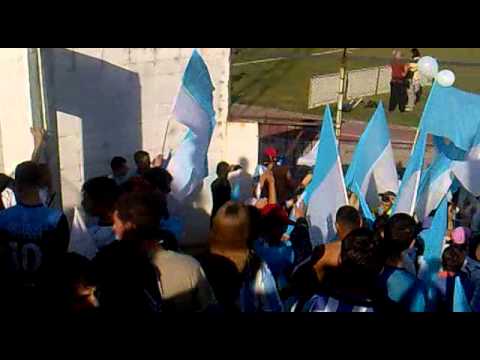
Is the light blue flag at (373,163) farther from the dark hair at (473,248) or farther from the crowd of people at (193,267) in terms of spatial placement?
the crowd of people at (193,267)

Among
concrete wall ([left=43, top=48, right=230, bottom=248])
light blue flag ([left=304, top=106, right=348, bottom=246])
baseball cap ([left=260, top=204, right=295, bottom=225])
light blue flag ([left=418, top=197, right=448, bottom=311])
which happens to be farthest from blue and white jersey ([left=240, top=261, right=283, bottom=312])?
concrete wall ([left=43, top=48, right=230, bottom=248])

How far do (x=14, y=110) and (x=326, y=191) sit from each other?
9.18 feet

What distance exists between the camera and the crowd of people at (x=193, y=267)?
2783mm

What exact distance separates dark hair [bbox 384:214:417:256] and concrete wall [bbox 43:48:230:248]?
12.3 feet

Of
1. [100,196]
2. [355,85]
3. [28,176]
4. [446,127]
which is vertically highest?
[355,85]

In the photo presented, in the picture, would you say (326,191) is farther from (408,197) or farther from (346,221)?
(346,221)

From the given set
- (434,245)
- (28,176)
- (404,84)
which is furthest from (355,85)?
(28,176)

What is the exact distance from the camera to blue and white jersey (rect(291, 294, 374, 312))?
2.85 meters

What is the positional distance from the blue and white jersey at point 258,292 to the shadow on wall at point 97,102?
3783 millimetres

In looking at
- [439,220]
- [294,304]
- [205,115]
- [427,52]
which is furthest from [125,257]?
[427,52]

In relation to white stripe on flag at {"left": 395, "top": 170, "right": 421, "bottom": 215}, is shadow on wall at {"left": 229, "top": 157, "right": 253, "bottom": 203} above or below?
below

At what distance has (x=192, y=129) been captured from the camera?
617 cm

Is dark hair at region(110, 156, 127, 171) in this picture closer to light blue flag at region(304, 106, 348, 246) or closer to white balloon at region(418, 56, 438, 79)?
light blue flag at region(304, 106, 348, 246)
